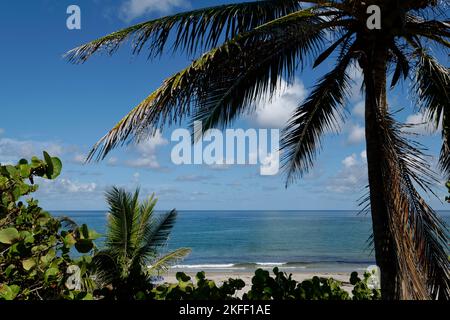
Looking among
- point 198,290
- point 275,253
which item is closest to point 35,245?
point 198,290

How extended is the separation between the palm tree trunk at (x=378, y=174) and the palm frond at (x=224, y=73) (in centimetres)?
78

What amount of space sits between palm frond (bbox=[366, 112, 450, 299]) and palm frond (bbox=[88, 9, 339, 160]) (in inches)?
58.0

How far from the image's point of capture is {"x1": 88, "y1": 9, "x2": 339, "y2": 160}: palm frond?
5.14 meters

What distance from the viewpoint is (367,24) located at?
500 cm

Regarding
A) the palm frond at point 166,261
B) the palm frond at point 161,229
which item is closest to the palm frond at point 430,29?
the palm frond at point 161,229

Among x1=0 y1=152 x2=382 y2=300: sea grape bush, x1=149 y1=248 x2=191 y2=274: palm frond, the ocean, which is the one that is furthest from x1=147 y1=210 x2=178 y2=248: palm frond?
the ocean

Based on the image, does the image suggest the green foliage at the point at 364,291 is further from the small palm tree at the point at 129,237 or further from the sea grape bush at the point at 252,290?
the small palm tree at the point at 129,237

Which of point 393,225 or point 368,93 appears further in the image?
point 368,93

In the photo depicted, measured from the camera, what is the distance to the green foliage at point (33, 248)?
6.00 feet

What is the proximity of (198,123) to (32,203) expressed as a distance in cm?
339

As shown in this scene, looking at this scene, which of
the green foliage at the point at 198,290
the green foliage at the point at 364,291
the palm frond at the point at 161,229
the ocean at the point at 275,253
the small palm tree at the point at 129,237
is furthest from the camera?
the ocean at the point at 275,253

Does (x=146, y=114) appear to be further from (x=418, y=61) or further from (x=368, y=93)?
(x=418, y=61)

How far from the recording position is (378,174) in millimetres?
4664
